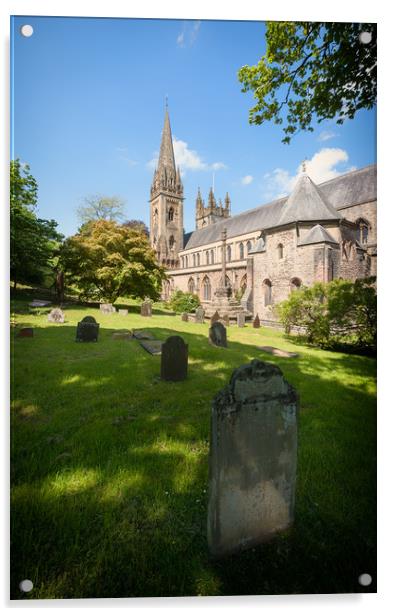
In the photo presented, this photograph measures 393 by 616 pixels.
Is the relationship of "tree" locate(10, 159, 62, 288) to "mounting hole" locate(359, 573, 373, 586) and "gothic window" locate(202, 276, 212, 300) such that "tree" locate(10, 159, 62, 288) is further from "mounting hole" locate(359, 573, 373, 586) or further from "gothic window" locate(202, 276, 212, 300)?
"gothic window" locate(202, 276, 212, 300)

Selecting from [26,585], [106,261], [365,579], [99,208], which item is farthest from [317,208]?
[26,585]

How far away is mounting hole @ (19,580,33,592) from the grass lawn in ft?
0.14

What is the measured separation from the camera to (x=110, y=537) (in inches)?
61.4

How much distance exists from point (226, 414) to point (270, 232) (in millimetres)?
7149

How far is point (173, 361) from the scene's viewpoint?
353 centimetres

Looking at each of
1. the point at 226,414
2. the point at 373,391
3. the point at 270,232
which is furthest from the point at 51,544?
the point at 270,232

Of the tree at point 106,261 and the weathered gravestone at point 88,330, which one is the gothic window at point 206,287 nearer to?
the tree at point 106,261

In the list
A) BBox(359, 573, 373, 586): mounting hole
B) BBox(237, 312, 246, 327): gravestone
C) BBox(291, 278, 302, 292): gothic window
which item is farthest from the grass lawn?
BBox(237, 312, 246, 327): gravestone

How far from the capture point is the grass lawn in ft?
4.95

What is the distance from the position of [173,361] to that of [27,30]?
3586 millimetres

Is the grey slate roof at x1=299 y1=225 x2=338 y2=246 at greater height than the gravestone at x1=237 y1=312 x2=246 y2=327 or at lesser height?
greater

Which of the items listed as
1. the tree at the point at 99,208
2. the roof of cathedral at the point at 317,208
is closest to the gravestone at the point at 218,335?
the roof of cathedral at the point at 317,208

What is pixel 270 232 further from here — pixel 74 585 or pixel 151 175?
pixel 74 585

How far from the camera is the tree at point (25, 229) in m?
2.38
